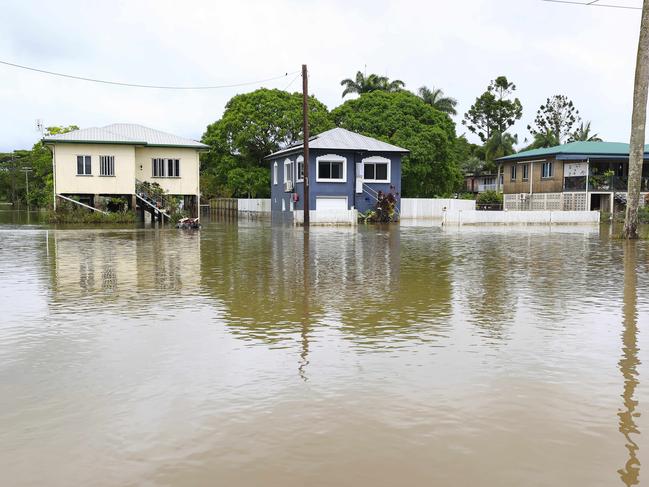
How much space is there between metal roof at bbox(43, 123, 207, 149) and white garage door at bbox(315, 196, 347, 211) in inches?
412

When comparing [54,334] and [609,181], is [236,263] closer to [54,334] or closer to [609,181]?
[54,334]

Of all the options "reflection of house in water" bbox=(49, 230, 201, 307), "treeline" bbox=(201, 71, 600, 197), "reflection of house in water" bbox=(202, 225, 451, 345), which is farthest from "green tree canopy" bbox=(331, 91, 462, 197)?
"reflection of house in water" bbox=(202, 225, 451, 345)

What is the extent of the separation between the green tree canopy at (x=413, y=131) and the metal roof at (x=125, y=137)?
21.0m

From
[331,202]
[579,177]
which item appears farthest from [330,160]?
[579,177]

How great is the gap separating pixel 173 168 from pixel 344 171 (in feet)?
43.4

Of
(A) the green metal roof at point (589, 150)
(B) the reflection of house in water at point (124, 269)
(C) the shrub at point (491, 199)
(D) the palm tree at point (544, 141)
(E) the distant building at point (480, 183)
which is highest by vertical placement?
(D) the palm tree at point (544, 141)

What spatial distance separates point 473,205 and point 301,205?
1828 centimetres

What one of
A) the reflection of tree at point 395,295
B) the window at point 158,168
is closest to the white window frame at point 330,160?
the window at point 158,168

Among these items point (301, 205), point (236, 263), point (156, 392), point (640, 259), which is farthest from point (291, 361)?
point (301, 205)

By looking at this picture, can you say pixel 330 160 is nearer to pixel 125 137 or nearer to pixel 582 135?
pixel 125 137

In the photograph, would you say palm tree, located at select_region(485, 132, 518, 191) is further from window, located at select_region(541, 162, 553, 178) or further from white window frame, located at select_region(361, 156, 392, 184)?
white window frame, located at select_region(361, 156, 392, 184)

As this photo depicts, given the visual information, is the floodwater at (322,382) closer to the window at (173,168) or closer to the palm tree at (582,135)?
the window at (173,168)

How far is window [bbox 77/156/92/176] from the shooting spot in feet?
146

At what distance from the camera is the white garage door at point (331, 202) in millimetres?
52359
